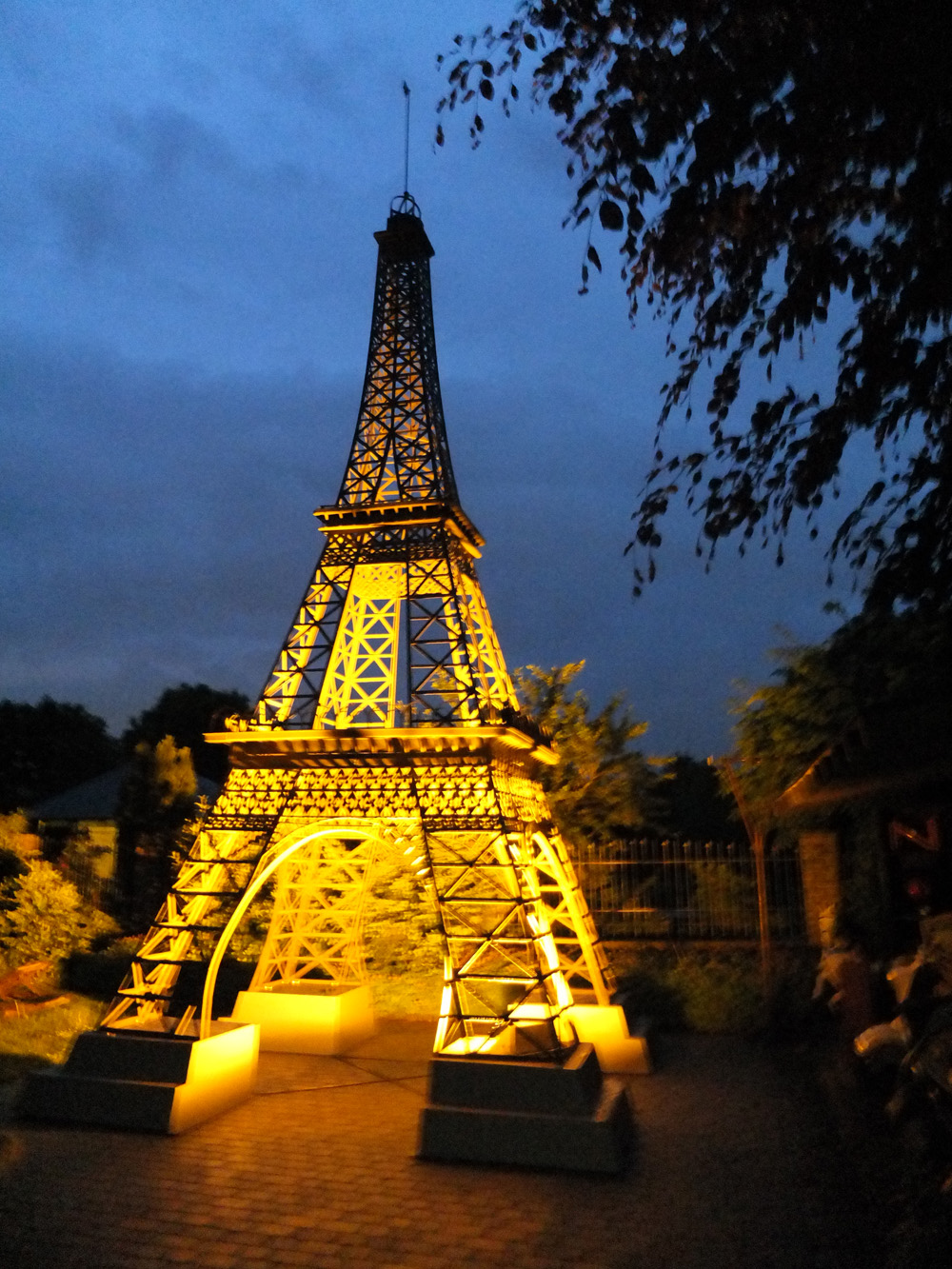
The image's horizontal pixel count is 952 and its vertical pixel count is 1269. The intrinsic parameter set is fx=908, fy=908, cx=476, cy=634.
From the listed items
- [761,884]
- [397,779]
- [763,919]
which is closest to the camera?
[397,779]

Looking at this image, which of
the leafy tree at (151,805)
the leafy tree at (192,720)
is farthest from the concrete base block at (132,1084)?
the leafy tree at (192,720)

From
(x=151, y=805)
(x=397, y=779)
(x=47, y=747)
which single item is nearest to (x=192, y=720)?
(x=47, y=747)

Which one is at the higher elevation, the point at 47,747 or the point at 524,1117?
the point at 47,747

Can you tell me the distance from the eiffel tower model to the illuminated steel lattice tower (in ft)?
0.09

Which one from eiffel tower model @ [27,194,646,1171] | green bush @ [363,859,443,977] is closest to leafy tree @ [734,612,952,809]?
eiffel tower model @ [27,194,646,1171]

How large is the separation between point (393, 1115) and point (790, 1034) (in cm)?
476

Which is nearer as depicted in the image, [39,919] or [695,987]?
[695,987]

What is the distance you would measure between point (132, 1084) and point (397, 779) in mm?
3305

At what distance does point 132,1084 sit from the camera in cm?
724

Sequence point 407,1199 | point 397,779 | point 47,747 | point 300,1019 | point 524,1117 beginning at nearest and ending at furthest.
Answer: point 407,1199 < point 524,1117 < point 397,779 < point 300,1019 < point 47,747

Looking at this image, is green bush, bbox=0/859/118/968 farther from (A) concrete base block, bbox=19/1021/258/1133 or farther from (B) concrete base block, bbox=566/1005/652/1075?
(B) concrete base block, bbox=566/1005/652/1075

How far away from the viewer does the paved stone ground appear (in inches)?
194

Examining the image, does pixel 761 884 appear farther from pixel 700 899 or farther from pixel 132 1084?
pixel 132 1084

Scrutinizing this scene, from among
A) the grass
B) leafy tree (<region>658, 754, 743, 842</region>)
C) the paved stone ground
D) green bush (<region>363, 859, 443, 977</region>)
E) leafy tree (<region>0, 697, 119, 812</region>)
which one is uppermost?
leafy tree (<region>0, 697, 119, 812</region>)
